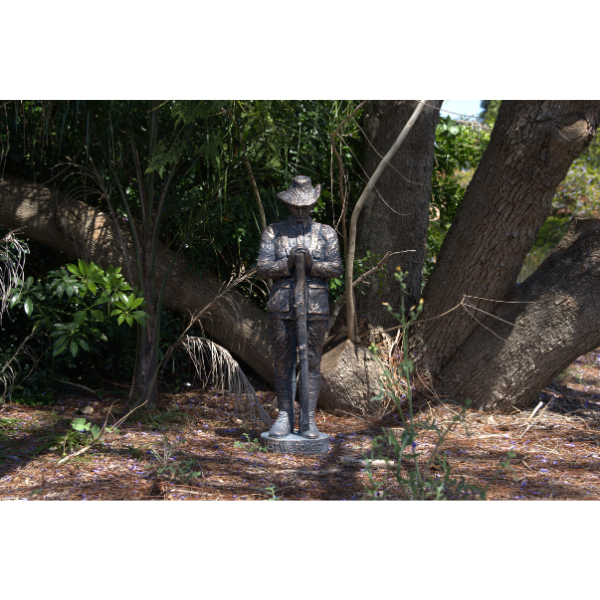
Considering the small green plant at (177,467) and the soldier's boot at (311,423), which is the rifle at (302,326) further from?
the small green plant at (177,467)

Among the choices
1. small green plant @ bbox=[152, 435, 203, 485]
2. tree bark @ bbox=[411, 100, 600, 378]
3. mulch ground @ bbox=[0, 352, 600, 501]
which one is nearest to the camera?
mulch ground @ bbox=[0, 352, 600, 501]

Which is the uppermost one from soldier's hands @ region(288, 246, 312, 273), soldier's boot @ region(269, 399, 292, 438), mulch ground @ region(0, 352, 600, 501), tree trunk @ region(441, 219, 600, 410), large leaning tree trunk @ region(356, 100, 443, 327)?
large leaning tree trunk @ region(356, 100, 443, 327)

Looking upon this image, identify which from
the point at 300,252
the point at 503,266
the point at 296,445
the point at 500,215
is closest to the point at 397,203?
the point at 500,215

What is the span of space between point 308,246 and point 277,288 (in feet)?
1.12

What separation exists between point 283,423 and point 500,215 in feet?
7.04

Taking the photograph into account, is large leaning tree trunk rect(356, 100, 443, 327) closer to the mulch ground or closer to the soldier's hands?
the mulch ground

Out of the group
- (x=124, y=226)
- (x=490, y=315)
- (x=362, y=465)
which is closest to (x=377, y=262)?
(x=490, y=315)

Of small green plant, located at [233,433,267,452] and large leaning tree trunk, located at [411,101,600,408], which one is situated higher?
large leaning tree trunk, located at [411,101,600,408]

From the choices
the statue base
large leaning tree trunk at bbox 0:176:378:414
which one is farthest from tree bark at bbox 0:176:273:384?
the statue base

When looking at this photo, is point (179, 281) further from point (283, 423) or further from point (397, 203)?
point (397, 203)

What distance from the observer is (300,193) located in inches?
146

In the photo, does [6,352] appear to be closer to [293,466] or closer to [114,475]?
[114,475]

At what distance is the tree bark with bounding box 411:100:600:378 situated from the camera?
12.7ft

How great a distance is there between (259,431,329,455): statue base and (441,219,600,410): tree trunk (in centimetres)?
135
